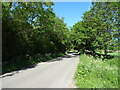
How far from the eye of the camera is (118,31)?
13.1 metres

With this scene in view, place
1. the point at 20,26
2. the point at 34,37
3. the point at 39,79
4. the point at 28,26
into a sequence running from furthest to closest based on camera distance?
the point at 34,37, the point at 28,26, the point at 20,26, the point at 39,79

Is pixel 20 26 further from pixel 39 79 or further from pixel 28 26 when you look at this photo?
pixel 39 79

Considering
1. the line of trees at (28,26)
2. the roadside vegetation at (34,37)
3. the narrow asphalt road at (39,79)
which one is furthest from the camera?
the line of trees at (28,26)

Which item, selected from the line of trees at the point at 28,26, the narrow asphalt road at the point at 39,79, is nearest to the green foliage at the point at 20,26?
the line of trees at the point at 28,26

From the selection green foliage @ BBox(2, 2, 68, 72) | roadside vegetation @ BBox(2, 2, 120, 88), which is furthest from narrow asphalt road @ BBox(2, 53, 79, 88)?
green foliage @ BBox(2, 2, 68, 72)

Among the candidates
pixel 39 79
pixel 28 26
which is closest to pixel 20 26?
pixel 28 26

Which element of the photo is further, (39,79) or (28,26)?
(28,26)

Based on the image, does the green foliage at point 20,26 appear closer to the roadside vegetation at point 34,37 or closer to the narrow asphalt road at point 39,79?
the roadside vegetation at point 34,37

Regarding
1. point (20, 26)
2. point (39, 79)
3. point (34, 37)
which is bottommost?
point (39, 79)

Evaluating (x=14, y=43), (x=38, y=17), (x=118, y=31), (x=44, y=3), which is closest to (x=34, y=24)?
(x=38, y=17)

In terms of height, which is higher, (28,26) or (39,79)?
(28,26)

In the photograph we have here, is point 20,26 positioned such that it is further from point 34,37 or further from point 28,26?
point 34,37

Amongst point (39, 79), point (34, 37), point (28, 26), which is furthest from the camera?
point (34, 37)

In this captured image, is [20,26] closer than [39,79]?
No
